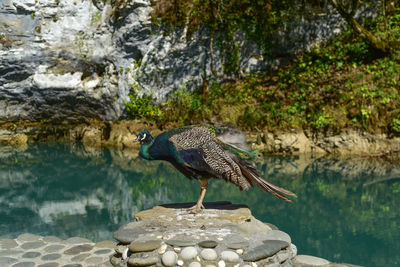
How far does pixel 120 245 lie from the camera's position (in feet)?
14.2

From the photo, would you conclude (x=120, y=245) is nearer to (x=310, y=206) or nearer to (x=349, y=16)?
(x=310, y=206)

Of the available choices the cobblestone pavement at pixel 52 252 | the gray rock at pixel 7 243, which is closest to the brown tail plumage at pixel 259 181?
the cobblestone pavement at pixel 52 252

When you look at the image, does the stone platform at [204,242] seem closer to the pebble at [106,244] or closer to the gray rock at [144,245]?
the gray rock at [144,245]

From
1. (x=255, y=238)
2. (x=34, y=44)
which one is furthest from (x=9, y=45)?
(x=255, y=238)

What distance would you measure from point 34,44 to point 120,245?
1302 cm

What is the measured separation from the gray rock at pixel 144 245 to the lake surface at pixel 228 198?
6.64 feet

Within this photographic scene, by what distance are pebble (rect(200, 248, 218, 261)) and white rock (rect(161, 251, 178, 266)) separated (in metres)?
Answer: 0.29

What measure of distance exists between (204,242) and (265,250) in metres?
0.67

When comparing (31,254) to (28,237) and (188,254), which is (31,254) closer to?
(28,237)

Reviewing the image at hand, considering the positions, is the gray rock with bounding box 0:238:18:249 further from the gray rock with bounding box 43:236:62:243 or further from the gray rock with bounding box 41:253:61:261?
the gray rock with bounding box 41:253:61:261

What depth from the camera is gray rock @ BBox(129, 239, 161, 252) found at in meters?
3.92

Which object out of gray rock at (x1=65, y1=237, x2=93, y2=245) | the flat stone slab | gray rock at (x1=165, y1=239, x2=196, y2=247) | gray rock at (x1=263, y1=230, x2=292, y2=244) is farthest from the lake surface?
gray rock at (x1=165, y1=239, x2=196, y2=247)

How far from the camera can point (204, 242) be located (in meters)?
3.92

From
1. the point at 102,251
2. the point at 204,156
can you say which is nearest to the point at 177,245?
the point at 204,156
